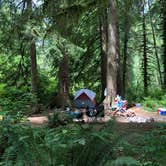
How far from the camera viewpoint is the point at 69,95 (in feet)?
37.9

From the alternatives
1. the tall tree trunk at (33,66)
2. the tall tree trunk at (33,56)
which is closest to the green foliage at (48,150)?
the tall tree trunk at (33,56)

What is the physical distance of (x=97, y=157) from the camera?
2617 mm

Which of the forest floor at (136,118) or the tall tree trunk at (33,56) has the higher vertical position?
the tall tree trunk at (33,56)

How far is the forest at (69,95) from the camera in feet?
8.61

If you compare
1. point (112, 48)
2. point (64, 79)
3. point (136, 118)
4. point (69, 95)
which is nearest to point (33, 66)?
point (64, 79)

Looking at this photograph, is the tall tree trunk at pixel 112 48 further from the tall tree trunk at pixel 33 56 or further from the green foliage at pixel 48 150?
the green foliage at pixel 48 150

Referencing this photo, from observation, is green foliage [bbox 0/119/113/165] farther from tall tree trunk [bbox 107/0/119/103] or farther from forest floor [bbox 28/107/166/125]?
tall tree trunk [bbox 107/0/119/103]

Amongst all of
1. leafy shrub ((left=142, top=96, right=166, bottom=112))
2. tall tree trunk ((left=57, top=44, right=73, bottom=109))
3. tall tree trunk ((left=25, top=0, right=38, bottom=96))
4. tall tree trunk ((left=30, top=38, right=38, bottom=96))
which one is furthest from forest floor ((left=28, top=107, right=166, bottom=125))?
tall tree trunk ((left=30, top=38, right=38, bottom=96))

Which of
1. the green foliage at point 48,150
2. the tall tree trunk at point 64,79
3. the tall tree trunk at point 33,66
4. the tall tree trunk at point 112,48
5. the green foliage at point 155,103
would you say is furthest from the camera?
the tall tree trunk at point 33,66

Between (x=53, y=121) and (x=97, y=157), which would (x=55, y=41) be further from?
(x=97, y=157)

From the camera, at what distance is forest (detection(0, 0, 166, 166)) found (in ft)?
8.61

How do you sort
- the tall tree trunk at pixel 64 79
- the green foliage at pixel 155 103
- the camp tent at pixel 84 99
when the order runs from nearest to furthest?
the camp tent at pixel 84 99 → the green foliage at pixel 155 103 → the tall tree trunk at pixel 64 79

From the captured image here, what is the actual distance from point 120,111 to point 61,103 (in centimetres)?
247

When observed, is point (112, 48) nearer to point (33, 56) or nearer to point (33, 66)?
point (33, 56)
